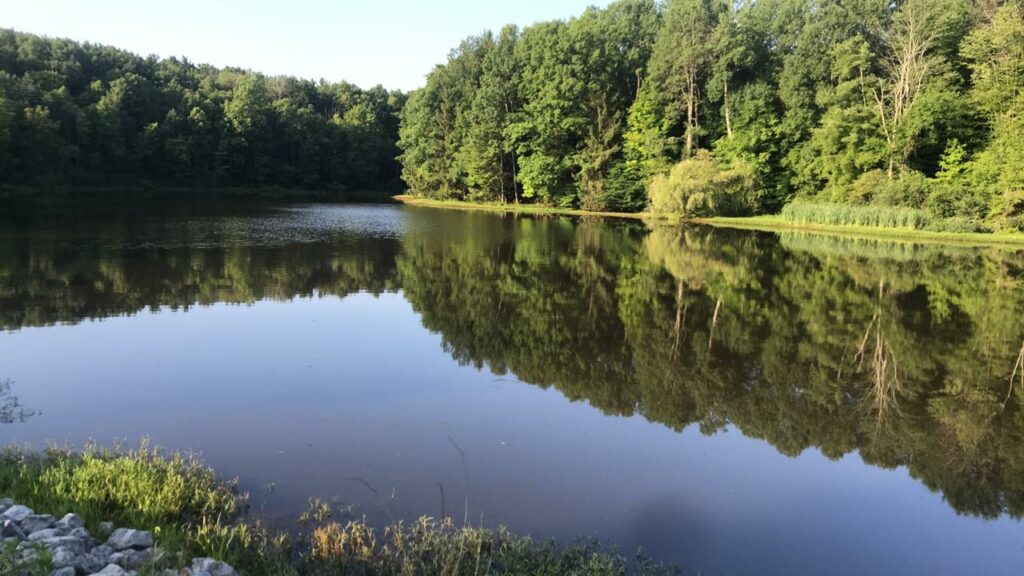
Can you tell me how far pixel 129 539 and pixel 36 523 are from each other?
0.71 m

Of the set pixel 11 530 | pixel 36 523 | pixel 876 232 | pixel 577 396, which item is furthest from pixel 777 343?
pixel 876 232

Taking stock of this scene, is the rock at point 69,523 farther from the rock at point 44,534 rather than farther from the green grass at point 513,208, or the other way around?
the green grass at point 513,208

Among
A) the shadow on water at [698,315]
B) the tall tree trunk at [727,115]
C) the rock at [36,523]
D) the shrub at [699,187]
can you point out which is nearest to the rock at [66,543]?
the rock at [36,523]

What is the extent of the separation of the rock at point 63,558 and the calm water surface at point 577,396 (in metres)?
2.02

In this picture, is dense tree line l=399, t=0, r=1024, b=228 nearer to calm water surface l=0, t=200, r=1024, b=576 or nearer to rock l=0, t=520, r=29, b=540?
calm water surface l=0, t=200, r=1024, b=576

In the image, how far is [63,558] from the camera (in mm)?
4211

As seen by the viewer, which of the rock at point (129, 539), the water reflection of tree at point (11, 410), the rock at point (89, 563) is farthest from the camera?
the water reflection of tree at point (11, 410)

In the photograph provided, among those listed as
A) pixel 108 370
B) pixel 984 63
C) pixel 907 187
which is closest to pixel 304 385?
pixel 108 370

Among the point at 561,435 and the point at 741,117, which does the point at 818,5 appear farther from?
the point at 561,435

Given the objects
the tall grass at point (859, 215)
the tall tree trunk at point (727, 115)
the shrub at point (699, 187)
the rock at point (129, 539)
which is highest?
the tall tree trunk at point (727, 115)

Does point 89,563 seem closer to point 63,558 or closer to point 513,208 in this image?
point 63,558

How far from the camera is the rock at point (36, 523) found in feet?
15.5

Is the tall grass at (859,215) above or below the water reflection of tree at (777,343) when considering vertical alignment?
above

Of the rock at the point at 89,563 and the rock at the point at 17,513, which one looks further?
the rock at the point at 17,513
